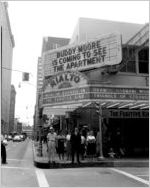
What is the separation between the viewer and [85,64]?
68.3 ft

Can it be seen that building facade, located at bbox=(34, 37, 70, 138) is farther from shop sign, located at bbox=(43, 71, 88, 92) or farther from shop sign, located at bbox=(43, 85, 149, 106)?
shop sign, located at bbox=(43, 85, 149, 106)

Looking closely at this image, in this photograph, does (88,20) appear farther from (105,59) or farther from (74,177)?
(74,177)

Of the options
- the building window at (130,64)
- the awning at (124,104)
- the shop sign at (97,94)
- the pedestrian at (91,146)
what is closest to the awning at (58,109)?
the shop sign at (97,94)

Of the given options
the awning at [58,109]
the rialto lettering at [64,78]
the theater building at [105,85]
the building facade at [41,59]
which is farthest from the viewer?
the building facade at [41,59]

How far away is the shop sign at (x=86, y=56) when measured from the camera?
760 inches

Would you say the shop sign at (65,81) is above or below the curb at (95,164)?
above

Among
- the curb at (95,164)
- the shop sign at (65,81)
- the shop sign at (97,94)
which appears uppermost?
the shop sign at (65,81)

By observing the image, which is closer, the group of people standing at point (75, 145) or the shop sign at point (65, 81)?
the group of people standing at point (75, 145)

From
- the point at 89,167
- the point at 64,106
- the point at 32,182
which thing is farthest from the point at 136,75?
the point at 32,182

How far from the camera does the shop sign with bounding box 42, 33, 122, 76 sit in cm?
1930

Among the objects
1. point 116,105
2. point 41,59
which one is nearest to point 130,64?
point 116,105

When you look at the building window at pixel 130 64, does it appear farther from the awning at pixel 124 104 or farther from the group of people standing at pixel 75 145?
the group of people standing at pixel 75 145

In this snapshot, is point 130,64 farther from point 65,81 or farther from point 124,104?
point 65,81

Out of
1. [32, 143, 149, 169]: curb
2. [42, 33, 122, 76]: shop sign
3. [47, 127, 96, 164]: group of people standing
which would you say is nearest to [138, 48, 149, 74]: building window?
[42, 33, 122, 76]: shop sign
